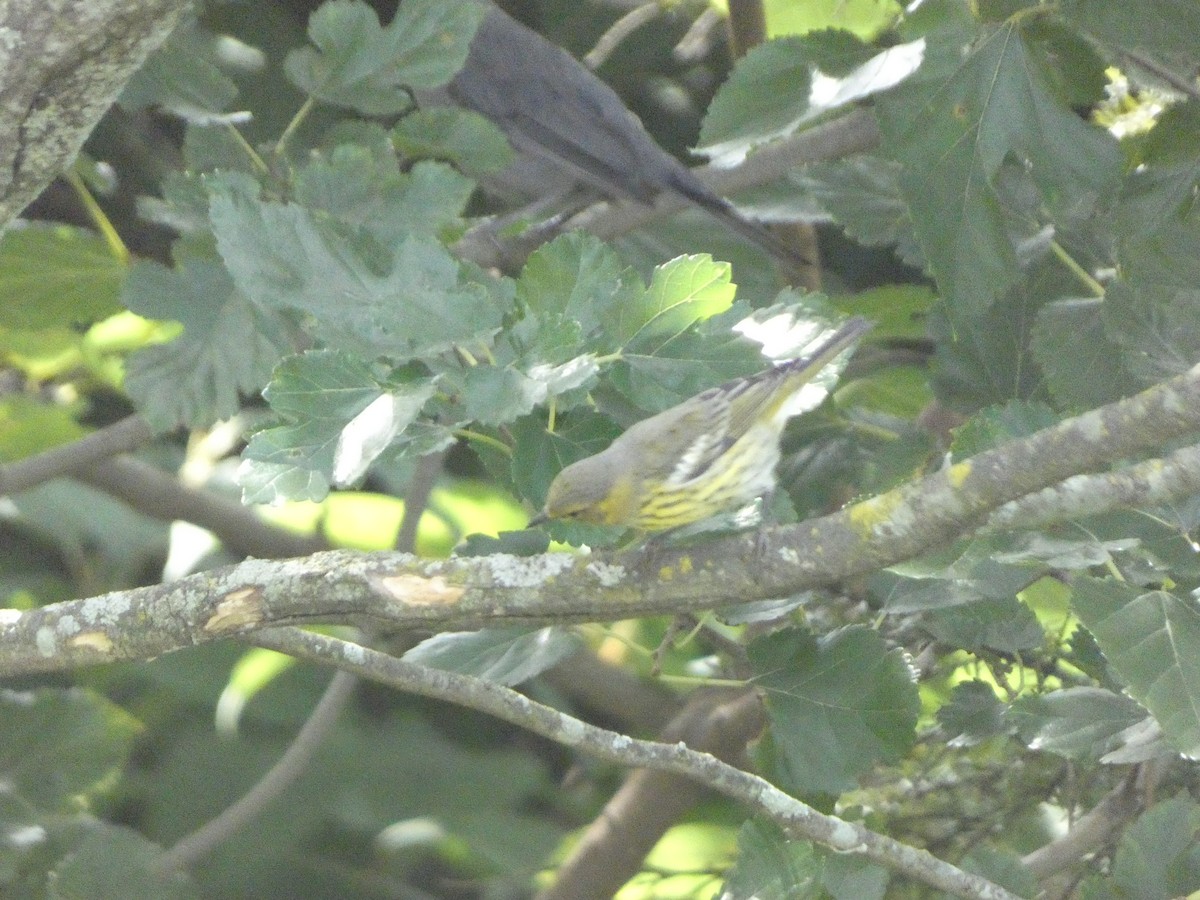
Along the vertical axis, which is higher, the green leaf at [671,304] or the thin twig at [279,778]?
the green leaf at [671,304]

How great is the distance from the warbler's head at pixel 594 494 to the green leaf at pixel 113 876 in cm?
102

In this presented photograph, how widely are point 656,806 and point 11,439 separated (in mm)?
1889

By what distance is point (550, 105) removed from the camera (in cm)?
400

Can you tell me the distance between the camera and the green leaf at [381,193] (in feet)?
7.37

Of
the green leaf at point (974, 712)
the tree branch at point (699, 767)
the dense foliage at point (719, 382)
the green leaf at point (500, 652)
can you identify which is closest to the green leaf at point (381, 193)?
the dense foliage at point (719, 382)

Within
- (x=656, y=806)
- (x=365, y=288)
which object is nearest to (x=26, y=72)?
(x=365, y=288)

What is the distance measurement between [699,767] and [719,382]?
507 millimetres

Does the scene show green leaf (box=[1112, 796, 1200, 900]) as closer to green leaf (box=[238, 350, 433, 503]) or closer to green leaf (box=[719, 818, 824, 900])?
green leaf (box=[719, 818, 824, 900])

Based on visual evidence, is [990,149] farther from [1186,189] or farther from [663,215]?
[663,215]

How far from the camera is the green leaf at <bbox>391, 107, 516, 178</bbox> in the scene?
2.44m

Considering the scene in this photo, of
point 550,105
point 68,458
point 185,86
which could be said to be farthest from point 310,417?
point 550,105

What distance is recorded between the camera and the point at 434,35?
2348 millimetres

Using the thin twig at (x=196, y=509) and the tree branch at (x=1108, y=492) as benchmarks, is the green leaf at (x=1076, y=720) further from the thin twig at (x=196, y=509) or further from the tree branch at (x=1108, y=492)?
the thin twig at (x=196, y=509)

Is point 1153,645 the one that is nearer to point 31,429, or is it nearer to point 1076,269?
point 1076,269
